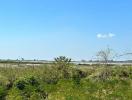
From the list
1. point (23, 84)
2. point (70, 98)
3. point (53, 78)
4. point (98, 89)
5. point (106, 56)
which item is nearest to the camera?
point (70, 98)

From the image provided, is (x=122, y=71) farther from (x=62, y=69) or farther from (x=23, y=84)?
(x=23, y=84)

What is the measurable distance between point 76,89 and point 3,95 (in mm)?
4832

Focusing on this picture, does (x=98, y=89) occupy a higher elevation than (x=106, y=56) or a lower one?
lower

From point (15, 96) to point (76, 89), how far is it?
11.9ft

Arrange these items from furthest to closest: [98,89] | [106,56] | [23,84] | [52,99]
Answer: [106,56]
[23,84]
[98,89]
[52,99]

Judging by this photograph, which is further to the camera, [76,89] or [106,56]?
[106,56]

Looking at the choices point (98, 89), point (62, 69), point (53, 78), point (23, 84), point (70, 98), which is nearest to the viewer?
point (70, 98)

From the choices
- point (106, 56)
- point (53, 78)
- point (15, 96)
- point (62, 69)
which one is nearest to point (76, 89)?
point (15, 96)

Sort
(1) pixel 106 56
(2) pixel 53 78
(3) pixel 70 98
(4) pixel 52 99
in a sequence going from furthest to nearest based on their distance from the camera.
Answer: (1) pixel 106 56, (2) pixel 53 78, (4) pixel 52 99, (3) pixel 70 98

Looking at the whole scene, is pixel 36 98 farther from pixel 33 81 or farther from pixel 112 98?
pixel 33 81

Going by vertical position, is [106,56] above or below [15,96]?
above

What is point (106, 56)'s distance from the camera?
1869 inches

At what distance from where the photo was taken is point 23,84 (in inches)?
1300

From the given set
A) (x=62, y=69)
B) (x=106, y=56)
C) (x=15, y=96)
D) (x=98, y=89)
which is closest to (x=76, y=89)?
(x=98, y=89)
